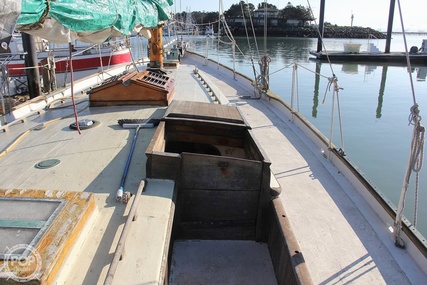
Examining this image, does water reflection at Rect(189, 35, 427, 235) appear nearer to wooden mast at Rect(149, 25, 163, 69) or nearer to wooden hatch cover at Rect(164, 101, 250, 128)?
wooden hatch cover at Rect(164, 101, 250, 128)

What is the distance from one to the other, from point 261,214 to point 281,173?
68.6 inches

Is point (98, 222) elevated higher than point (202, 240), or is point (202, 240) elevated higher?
point (98, 222)

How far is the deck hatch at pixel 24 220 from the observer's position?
1.80 meters

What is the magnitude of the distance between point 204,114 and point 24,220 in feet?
8.25

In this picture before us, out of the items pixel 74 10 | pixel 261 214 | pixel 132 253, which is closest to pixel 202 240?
pixel 261 214

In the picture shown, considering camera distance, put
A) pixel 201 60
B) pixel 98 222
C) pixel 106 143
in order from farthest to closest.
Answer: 1. pixel 201 60
2. pixel 106 143
3. pixel 98 222

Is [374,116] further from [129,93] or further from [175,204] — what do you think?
[175,204]

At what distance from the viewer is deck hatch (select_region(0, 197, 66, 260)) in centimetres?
180

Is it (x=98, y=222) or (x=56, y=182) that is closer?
(x=98, y=222)

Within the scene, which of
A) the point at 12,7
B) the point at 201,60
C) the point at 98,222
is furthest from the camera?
the point at 201,60

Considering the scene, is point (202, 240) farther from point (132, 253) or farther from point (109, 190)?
point (132, 253)

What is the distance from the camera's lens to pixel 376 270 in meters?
2.96

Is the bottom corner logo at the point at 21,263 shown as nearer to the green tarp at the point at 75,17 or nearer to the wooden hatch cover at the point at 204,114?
the green tarp at the point at 75,17

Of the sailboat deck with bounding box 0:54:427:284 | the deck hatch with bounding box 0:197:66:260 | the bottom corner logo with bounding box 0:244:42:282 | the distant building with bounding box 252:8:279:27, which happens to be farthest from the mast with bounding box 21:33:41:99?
the distant building with bounding box 252:8:279:27
